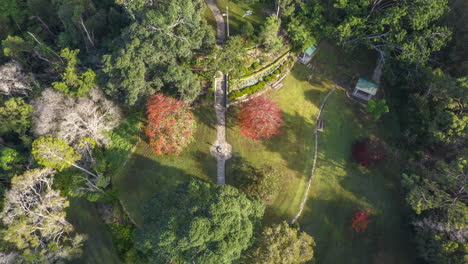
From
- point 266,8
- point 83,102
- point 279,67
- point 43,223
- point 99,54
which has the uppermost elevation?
point 266,8

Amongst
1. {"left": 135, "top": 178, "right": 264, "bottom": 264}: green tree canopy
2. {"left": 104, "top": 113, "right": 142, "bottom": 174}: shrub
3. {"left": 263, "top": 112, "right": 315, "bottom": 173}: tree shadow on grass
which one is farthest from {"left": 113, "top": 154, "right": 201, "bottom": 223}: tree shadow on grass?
{"left": 263, "top": 112, "right": 315, "bottom": 173}: tree shadow on grass

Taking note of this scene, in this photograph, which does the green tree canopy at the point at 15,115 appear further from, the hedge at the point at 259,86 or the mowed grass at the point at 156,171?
the hedge at the point at 259,86

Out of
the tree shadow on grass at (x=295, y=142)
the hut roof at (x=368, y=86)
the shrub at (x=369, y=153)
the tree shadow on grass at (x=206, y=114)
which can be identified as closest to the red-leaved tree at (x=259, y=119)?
the tree shadow on grass at (x=295, y=142)

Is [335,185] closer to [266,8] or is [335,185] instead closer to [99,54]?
[266,8]

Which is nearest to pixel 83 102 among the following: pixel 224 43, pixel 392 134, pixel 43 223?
pixel 43 223

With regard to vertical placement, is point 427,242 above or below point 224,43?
below

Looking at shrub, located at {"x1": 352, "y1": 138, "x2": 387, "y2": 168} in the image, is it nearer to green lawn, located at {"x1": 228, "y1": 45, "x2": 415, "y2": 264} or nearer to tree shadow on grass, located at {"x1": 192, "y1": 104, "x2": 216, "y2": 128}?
green lawn, located at {"x1": 228, "y1": 45, "x2": 415, "y2": 264}
